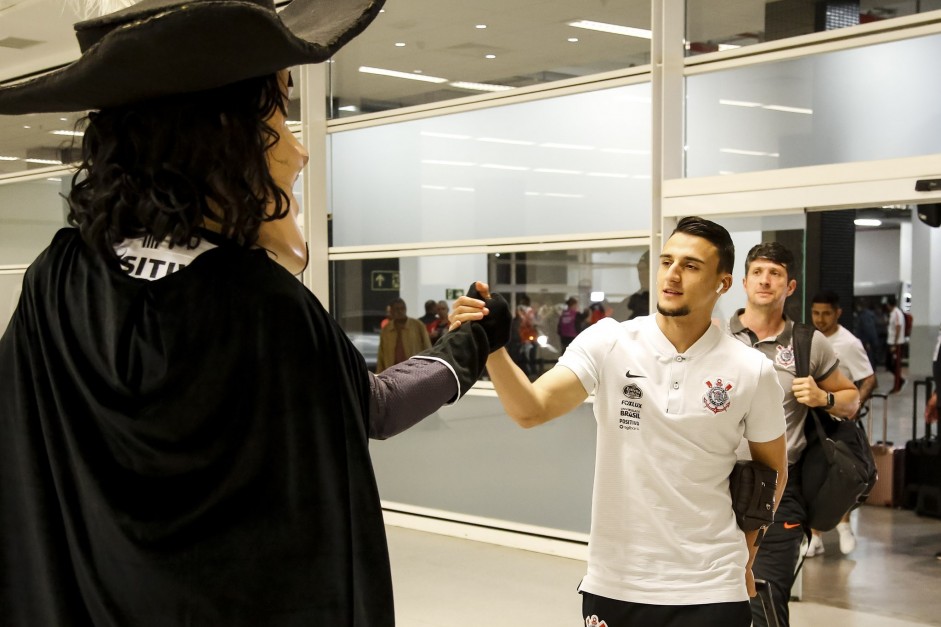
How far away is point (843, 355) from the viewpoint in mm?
6273

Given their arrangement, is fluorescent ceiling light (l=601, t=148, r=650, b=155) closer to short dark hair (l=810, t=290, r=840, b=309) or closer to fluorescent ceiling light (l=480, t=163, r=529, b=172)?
fluorescent ceiling light (l=480, t=163, r=529, b=172)

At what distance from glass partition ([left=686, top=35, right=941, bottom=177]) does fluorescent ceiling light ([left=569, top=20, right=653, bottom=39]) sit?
367 millimetres

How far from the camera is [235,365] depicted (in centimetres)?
127

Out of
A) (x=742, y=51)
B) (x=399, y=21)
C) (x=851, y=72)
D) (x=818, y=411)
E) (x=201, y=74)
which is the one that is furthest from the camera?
(x=399, y=21)

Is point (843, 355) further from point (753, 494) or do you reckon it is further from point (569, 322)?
point (753, 494)

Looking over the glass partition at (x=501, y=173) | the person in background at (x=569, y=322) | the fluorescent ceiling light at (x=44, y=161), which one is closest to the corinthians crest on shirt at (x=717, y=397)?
the glass partition at (x=501, y=173)

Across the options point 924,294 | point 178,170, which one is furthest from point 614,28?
point 924,294

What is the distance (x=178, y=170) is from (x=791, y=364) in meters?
3.00

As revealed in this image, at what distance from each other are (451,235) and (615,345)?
12.8 feet

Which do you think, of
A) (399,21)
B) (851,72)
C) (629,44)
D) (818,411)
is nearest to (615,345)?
(818,411)

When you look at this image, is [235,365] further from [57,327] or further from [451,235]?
[451,235]

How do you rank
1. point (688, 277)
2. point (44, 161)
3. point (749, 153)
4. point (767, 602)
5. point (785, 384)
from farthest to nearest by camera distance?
point (44, 161) < point (749, 153) < point (785, 384) < point (767, 602) < point (688, 277)

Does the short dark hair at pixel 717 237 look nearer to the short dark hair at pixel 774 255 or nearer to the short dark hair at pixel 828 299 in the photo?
the short dark hair at pixel 774 255

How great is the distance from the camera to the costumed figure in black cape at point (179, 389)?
1.26m
